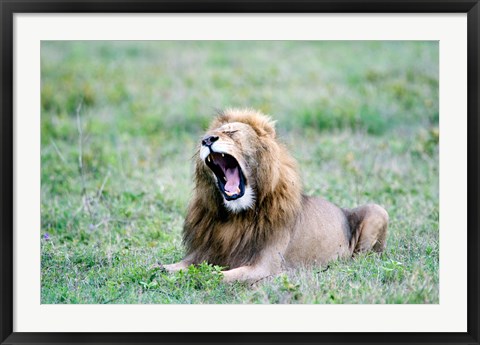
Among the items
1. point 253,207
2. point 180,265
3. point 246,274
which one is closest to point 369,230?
Result: point 253,207

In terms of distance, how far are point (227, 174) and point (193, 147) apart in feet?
18.3

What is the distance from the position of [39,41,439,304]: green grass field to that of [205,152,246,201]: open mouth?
0.71 meters

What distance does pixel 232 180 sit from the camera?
7.38 m

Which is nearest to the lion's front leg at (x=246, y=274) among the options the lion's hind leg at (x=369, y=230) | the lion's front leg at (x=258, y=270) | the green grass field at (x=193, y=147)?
the lion's front leg at (x=258, y=270)

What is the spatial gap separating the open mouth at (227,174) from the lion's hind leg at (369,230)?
1559 millimetres

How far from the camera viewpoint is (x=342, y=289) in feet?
22.9

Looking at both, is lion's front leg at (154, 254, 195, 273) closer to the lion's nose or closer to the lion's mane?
the lion's mane

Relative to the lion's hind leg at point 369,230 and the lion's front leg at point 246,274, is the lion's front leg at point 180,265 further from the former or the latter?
the lion's hind leg at point 369,230

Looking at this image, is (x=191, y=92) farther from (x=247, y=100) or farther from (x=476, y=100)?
(x=476, y=100)

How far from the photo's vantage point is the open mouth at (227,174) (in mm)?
7281

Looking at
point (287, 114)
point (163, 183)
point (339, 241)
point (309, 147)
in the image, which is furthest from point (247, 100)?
point (339, 241)

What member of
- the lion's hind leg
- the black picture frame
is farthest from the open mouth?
the lion's hind leg

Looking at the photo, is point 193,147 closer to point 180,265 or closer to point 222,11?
point 180,265

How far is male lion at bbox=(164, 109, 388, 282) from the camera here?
728cm
